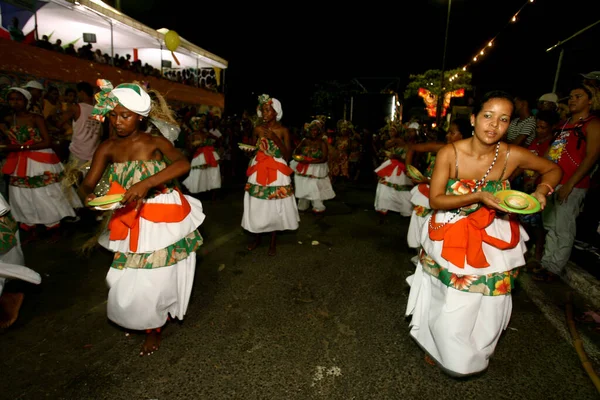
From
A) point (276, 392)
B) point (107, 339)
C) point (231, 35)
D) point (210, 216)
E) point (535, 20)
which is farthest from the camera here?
point (231, 35)

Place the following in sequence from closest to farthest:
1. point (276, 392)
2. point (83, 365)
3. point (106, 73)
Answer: point (276, 392)
point (83, 365)
point (106, 73)

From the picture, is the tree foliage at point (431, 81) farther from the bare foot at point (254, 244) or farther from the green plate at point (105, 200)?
the green plate at point (105, 200)

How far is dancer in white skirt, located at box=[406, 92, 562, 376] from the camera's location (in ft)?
7.48

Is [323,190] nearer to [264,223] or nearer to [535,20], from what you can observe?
[264,223]

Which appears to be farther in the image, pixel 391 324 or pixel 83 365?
pixel 391 324

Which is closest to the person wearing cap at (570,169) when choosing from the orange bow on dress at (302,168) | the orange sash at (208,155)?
the orange bow on dress at (302,168)

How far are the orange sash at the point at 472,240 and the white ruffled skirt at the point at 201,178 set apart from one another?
6972 millimetres

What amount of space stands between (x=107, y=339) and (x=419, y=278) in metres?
2.78

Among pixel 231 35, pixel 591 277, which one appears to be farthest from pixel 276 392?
pixel 231 35

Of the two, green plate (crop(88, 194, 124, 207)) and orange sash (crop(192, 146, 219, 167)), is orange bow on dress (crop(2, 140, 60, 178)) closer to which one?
orange sash (crop(192, 146, 219, 167))

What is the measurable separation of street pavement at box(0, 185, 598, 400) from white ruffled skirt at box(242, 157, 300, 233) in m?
0.59

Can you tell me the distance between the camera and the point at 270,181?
498cm

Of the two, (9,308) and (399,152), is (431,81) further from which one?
(9,308)

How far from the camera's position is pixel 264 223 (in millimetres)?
5078
